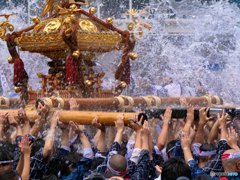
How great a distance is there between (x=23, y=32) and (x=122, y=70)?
129 centimetres

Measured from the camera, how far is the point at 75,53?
27.5 feet

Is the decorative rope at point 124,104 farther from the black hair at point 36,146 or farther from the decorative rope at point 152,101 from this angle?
the black hair at point 36,146

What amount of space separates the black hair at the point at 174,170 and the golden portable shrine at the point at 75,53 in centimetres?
324

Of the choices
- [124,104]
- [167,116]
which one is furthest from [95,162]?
[124,104]

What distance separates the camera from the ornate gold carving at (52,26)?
8.49 meters

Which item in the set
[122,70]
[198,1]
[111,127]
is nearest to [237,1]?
[198,1]

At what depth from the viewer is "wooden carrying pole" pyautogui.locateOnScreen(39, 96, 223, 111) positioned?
7.73m

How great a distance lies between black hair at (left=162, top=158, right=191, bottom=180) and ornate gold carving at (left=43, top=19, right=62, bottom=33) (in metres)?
4.01

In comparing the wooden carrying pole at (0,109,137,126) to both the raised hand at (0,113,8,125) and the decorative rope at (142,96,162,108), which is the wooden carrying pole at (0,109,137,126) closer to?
the raised hand at (0,113,8,125)

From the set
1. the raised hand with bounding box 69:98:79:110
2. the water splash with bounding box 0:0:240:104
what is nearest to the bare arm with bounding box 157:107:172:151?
the raised hand with bounding box 69:98:79:110

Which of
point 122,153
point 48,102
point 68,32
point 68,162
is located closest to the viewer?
point 68,162

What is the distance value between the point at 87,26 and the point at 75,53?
1.50 feet

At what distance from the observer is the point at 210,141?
22.7ft

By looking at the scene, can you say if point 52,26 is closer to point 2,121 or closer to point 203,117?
point 2,121
